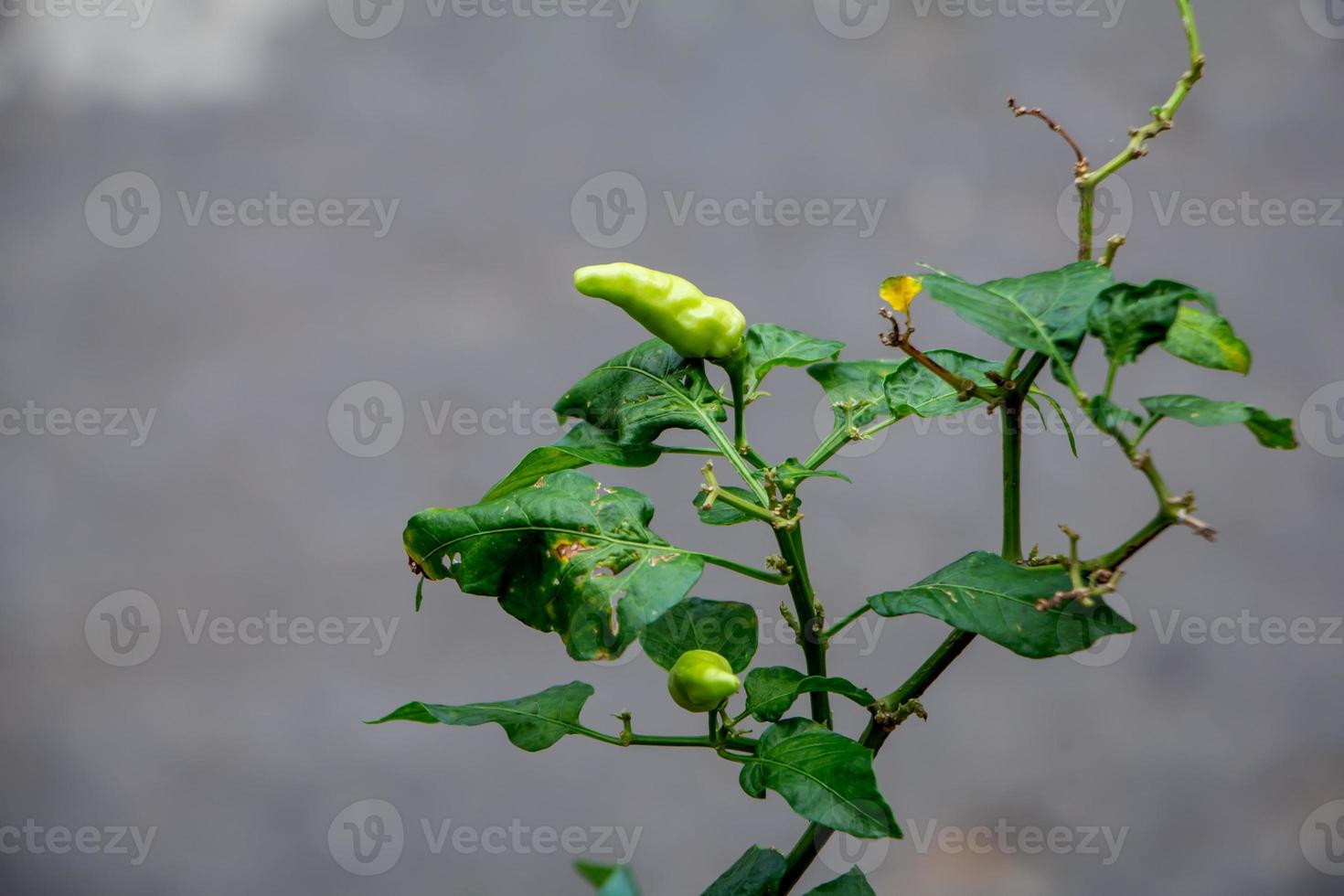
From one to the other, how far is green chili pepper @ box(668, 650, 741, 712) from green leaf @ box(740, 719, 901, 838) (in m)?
0.04

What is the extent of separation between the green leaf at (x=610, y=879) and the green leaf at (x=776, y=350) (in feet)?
1.35

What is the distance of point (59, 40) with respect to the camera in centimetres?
173

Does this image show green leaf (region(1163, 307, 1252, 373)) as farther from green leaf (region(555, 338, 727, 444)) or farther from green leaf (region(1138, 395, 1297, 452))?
green leaf (region(555, 338, 727, 444))

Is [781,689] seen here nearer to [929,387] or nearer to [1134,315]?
[929,387]

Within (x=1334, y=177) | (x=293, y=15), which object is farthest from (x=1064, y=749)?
(x=293, y=15)

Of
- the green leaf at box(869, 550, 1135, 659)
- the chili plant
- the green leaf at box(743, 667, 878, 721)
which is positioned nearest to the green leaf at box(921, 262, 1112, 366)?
the chili plant

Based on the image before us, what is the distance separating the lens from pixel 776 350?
822 millimetres

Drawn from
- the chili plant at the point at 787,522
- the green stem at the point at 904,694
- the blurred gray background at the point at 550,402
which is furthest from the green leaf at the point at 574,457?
the blurred gray background at the point at 550,402

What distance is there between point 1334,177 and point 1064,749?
0.93 m

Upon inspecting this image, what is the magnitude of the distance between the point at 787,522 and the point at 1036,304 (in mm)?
192

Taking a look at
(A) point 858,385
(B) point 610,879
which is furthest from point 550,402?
(B) point 610,879

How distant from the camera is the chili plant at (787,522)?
2.03ft

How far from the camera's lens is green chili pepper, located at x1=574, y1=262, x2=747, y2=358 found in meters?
0.74

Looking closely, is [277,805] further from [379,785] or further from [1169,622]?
[1169,622]
